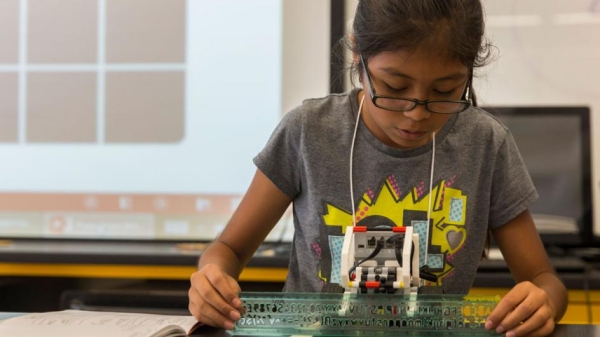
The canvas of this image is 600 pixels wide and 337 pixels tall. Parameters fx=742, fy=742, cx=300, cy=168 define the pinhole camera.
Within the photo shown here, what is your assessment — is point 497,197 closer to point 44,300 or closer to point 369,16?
point 369,16

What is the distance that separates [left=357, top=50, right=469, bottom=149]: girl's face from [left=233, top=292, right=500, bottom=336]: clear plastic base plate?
272 millimetres

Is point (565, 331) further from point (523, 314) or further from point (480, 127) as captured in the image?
point (480, 127)

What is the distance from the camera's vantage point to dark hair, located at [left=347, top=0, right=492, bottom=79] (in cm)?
99

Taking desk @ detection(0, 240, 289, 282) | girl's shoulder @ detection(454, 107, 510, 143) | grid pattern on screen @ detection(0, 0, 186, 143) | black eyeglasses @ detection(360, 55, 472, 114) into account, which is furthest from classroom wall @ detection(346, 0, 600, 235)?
black eyeglasses @ detection(360, 55, 472, 114)

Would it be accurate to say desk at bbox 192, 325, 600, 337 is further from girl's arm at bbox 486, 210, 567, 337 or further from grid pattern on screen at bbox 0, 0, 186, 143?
grid pattern on screen at bbox 0, 0, 186, 143

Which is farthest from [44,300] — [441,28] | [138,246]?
[441,28]

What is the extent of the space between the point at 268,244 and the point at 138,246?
41cm

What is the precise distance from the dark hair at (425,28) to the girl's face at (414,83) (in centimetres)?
1

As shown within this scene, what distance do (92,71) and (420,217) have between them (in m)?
1.54

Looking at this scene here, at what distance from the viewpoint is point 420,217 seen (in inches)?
45.6

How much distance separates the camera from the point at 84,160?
236 cm

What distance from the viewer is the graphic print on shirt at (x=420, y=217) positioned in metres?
1.15

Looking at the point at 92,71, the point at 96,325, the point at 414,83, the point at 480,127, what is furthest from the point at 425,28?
the point at 92,71

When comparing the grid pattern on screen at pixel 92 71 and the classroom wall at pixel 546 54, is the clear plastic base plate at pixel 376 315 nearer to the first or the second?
the classroom wall at pixel 546 54
